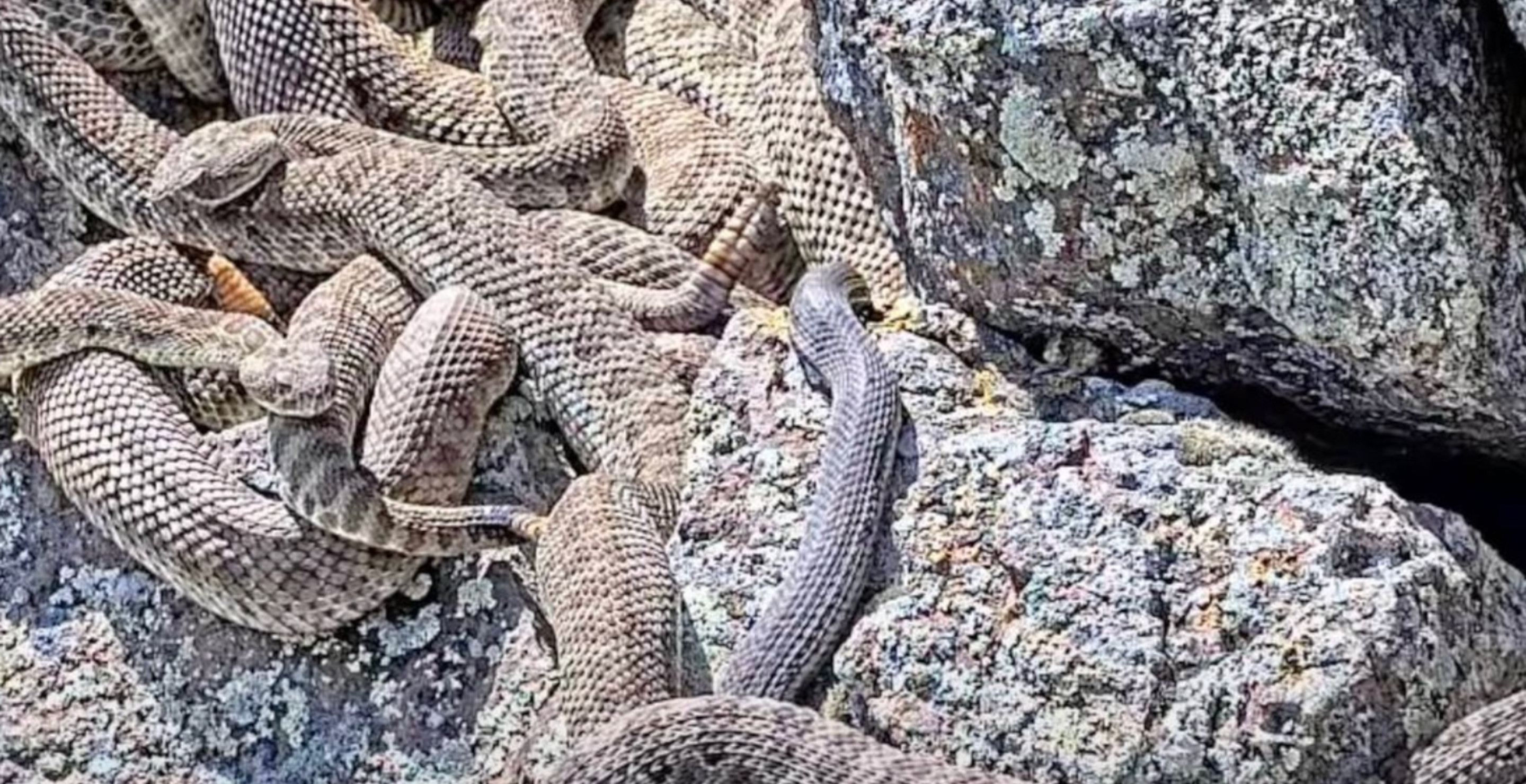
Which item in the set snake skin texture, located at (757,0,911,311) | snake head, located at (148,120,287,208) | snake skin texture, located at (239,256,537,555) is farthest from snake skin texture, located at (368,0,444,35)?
snake skin texture, located at (239,256,537,555)

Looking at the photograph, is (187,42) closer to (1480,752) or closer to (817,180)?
(817,180)

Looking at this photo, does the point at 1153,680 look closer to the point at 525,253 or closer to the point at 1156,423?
the point at 1156,423

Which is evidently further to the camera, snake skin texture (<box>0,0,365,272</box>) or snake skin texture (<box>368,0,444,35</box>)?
snake skin texture (<box>368,0,444,35</box>)

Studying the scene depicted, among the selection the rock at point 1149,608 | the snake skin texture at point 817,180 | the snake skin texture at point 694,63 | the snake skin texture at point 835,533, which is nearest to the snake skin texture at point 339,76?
the snake skin texture at point 694,63

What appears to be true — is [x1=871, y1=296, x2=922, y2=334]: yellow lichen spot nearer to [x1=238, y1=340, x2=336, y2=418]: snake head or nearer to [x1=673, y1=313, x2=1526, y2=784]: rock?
[x1=673, y1=313, x2=1526, y2=784]: rock

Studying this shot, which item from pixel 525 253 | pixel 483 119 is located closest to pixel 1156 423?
pixel 525 253
